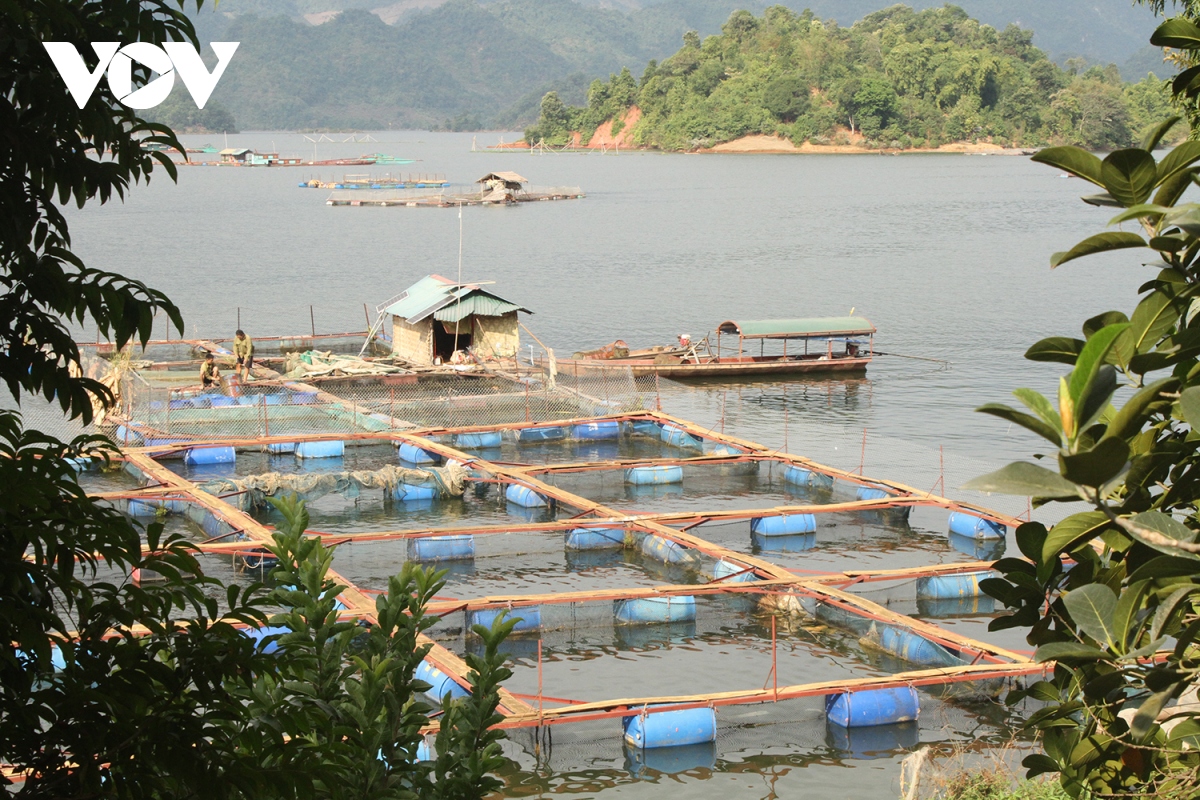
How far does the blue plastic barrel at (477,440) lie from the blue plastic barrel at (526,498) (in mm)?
5751

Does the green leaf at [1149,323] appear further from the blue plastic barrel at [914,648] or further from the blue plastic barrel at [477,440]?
the blue plastic barrel at [477,440]

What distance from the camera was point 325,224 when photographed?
369 ft

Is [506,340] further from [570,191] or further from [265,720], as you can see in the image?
[570,191]

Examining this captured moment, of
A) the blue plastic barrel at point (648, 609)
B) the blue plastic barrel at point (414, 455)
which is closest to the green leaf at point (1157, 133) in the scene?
the blue plastic barrel at point (648, 609)

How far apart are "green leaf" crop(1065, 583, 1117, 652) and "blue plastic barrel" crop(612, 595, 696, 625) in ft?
57.0

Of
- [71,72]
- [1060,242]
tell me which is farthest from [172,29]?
[1060,242]

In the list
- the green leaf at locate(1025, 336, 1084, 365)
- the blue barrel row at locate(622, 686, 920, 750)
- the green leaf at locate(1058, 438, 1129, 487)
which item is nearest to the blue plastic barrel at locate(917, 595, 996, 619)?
the blue barrel row at locate(622, 686, 920, 750)

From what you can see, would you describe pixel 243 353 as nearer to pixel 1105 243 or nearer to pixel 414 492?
pixel 414 492

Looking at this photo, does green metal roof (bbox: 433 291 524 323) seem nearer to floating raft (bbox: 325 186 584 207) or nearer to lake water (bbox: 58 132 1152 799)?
lake water (bbox: 58 132 1152 799)

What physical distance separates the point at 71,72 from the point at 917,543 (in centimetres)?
2479

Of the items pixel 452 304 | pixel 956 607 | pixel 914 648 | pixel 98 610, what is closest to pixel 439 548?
pixel 914 648

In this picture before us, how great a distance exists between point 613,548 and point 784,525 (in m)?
3.86

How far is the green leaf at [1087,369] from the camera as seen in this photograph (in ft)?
11.5

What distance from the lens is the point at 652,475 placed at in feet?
102
